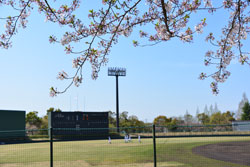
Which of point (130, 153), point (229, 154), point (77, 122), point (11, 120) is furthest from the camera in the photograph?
point (11, 120)

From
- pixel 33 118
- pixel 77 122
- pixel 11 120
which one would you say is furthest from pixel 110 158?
pixel 33 118

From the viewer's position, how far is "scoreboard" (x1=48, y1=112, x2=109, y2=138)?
158 ft

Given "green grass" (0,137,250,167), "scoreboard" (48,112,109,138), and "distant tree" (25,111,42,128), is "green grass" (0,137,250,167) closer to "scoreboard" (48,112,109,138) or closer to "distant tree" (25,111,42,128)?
"scoreboard" (48,112,109,138)

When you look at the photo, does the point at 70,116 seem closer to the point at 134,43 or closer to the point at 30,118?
the point at 30,118

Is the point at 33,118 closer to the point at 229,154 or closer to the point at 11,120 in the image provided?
the point at 11,120

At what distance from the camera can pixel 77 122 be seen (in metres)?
50.5

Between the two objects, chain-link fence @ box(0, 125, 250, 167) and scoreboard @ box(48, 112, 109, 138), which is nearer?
chain-link fence @ box(0, 125, 250, 167)

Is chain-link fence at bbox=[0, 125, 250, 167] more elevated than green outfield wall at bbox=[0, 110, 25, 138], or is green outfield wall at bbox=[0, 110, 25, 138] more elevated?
green outfield wall at bbox=[0, 110, 25, 138]

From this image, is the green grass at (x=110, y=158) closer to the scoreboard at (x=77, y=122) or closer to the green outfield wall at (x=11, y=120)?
the scoreboard at (x=77, y=122)

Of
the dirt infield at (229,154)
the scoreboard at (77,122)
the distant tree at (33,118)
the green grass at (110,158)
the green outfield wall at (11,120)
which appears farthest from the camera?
the distant tree at (33,118)

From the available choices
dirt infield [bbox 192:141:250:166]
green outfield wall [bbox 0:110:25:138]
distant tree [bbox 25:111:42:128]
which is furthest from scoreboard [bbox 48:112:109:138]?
distant tree [bbox 25:111:42:128]

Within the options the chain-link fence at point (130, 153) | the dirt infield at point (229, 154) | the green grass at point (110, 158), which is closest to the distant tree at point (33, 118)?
the chain-link fence at point (130, 153)

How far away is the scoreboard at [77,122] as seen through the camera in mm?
48250

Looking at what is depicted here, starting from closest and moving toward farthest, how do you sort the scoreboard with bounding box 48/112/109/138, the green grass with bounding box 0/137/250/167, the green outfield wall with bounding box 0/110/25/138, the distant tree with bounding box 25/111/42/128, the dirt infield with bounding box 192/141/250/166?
the green grass with bounding box 0/137/250/167
the dirt infield with bounding box 192/141/250/166
the scoreboard with bounding box 48/112/109/138
the green outfield wall with bounding box 0/110/25/138
the distant tree with bounding box 25/111/42/128
